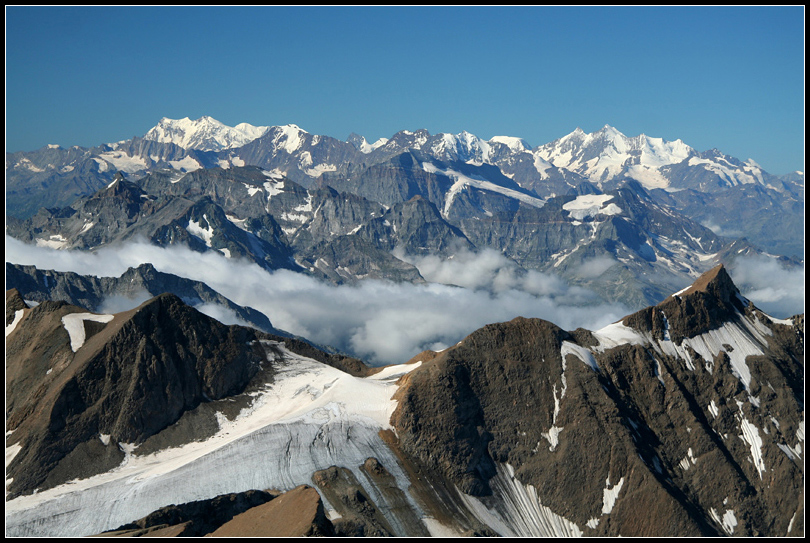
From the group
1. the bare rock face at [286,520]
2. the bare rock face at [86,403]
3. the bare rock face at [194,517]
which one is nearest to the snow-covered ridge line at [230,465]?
the bare rock face at [194,517]

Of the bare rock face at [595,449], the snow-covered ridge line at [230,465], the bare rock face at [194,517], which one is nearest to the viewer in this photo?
the bare rock face at [194,517]

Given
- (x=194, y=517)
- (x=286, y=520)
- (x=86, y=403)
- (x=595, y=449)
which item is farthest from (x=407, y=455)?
(x=86, y=403)

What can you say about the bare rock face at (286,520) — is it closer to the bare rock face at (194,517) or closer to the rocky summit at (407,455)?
the bare rock face at (194,517)

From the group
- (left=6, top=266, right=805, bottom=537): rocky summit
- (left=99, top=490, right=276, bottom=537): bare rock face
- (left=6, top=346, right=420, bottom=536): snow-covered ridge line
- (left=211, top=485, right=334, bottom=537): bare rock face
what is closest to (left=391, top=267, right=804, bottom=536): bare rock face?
(left=6, top=266, right=805, bottom=537): rocky summit

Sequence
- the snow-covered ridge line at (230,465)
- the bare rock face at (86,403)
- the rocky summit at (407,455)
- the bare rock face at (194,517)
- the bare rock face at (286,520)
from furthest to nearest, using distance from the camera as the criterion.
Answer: the bare rock face at (86,403)
the rocky summit at (407,455)
the snow-covered ridge line at (230,465)
the bare rock face at (194,517)
the bare rock face at (286,520)

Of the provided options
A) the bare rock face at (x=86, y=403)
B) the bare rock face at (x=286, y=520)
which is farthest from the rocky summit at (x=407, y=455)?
the bare rock face at (x=286, y=520)

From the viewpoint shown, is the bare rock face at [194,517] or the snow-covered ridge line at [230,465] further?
the snow-covered ridge line at [230,465]

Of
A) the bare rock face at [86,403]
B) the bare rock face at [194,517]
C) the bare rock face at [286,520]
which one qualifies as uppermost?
the bare rock face at [286,520]

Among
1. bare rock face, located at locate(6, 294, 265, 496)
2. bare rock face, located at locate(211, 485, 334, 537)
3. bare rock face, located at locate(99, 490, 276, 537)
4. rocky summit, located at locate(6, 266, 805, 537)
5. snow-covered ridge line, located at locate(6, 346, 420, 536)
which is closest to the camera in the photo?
bare rock face, located at locate(211, 485, 334, 537)

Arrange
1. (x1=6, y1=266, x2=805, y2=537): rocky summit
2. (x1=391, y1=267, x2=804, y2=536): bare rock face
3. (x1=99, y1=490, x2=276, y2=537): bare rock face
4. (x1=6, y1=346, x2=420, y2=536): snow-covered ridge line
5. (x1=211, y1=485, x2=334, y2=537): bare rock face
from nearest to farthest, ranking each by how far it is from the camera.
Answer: (x1=211, y1=485, x2=334, y2=537): bare rock face → (x1=99, y1=490, x2=276, y2=537): bare rock face → (x1=6, y1=346, x2=420, y2=536): snow-covered ridge line → (x1=6, y1=266, x2=805, y2=537): rocky summit → (x1=391, y1=267, x2=804, y2=536): bare rock face

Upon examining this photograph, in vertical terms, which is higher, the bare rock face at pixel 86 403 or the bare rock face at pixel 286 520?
the bare rock face at pixel 286 520

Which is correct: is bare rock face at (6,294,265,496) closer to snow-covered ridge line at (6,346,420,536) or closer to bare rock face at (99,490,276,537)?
snow-covered ridge line at (6,346,420,536)

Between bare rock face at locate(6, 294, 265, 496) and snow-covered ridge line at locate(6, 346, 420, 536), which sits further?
bare rock face at locate(6, 294, 265, 496)

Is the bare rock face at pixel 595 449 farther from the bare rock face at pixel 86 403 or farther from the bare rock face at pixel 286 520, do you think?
the bare rock face at pixel 86 403
